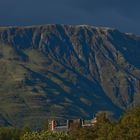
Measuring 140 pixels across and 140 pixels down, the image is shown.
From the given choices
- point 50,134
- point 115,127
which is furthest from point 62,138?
point 115,127

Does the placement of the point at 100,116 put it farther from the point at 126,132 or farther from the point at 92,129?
the point at 126,132

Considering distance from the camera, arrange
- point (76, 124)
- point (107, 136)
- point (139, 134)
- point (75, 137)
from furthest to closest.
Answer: point (76, 124) < point (75, 137) < point (107, 136) < point (139, 134)

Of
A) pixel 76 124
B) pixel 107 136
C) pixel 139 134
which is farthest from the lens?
pixel 76 124

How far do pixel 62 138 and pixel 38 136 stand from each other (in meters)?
5.84

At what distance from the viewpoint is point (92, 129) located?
166 meters

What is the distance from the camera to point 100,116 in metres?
172

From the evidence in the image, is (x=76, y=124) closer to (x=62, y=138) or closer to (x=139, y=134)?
(x=62, y=138)

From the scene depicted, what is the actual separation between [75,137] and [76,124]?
11125mm

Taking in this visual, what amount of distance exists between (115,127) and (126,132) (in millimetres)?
4221

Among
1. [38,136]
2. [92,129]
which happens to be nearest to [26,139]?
[38,136]

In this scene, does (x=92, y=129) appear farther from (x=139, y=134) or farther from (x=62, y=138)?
(x=139, y=134)

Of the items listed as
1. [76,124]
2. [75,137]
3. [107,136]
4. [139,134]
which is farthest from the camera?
[76,124]

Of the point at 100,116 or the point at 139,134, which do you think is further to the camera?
the point at 100,116

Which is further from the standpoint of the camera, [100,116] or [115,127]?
[100,116]
